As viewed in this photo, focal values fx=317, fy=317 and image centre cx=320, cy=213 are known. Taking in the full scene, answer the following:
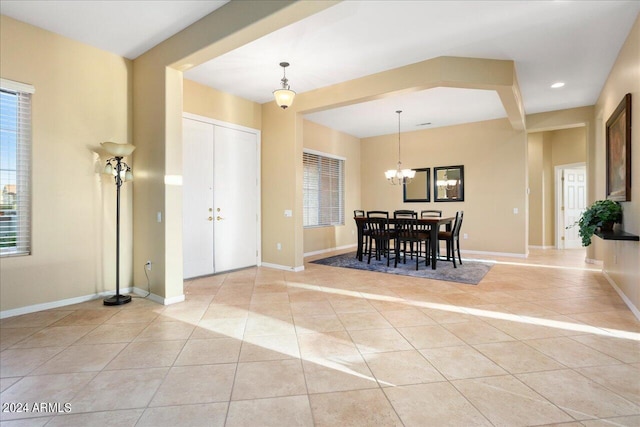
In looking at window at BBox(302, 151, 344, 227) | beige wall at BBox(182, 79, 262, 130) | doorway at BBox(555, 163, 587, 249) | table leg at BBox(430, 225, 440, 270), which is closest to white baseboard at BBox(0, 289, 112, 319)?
beige wall at BBox(182, 79, 262, 130)

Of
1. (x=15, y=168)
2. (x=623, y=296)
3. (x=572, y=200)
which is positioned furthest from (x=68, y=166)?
(x=572, y=200)

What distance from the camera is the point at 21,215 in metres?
3.14

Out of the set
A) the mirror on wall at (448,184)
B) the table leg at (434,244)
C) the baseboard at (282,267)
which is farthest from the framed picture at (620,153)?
the baseboard at (282,267)

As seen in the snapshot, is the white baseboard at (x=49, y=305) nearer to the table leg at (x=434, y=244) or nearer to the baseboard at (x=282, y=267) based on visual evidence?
the baseboard at (x=282, y=267)

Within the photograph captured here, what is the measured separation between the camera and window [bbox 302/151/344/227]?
6945 millimetres

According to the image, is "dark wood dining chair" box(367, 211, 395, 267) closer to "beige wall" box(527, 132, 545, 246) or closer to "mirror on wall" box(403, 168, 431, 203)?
"mirror on wall" box(403, 168, 431, 203)

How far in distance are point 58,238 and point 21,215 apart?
374 millimetres

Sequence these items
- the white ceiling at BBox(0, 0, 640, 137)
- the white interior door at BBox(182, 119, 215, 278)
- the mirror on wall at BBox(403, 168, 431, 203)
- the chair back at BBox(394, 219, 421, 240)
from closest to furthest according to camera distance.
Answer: the white ceiling at BBox(0, 0, 640, 137) → the white interior door at BBox(182, 119, 215, 278) → the chair back at BBox(394, 219, 421, 240) → the mirror on wall at BBox(403, 168, 431, 203)

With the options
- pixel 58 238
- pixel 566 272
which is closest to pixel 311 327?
pixel 58 238

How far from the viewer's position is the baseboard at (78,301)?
10.1 feet

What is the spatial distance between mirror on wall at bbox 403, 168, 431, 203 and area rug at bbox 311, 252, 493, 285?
2059 mm

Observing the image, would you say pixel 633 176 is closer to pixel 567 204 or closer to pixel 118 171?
pixel 118 171

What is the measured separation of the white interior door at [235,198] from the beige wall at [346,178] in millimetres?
1682

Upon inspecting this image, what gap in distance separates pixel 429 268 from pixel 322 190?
10.1ft
